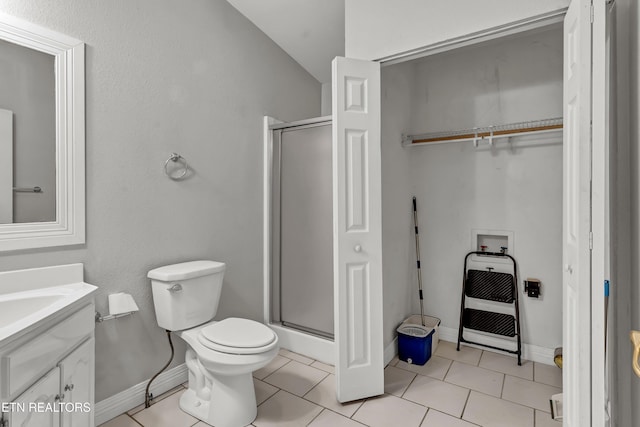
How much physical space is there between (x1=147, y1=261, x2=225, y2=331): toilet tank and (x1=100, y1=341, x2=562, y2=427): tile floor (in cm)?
51

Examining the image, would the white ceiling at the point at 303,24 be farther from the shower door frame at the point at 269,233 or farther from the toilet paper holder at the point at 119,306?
the toilet paper holder at the point at 119,306

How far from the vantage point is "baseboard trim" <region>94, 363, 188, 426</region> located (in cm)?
180

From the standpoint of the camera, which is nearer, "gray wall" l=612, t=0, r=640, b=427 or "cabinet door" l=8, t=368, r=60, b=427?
"cabinet door" l=8, t=368, r=60, b=427

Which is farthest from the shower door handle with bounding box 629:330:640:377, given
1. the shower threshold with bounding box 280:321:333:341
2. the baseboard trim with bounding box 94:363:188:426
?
the baseboard trim with bounding box 94:363:188:426

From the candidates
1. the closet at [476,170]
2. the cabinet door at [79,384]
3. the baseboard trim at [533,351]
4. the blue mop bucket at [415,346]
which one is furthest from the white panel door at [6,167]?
the baseboard trim at [533,351]

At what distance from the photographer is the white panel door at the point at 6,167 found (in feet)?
4.93

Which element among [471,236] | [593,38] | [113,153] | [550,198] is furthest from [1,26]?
[550,198]

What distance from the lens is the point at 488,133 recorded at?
2.63 meters

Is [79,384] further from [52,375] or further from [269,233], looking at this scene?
[269,233]

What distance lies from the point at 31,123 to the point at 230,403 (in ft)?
5.59

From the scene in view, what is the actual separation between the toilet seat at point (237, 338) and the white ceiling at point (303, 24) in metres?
2.23

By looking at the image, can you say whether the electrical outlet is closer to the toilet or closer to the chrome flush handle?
the toilet

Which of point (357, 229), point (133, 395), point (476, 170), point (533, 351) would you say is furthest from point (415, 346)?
point (133, 395)

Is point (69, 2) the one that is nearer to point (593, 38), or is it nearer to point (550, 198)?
point (593, 38)
